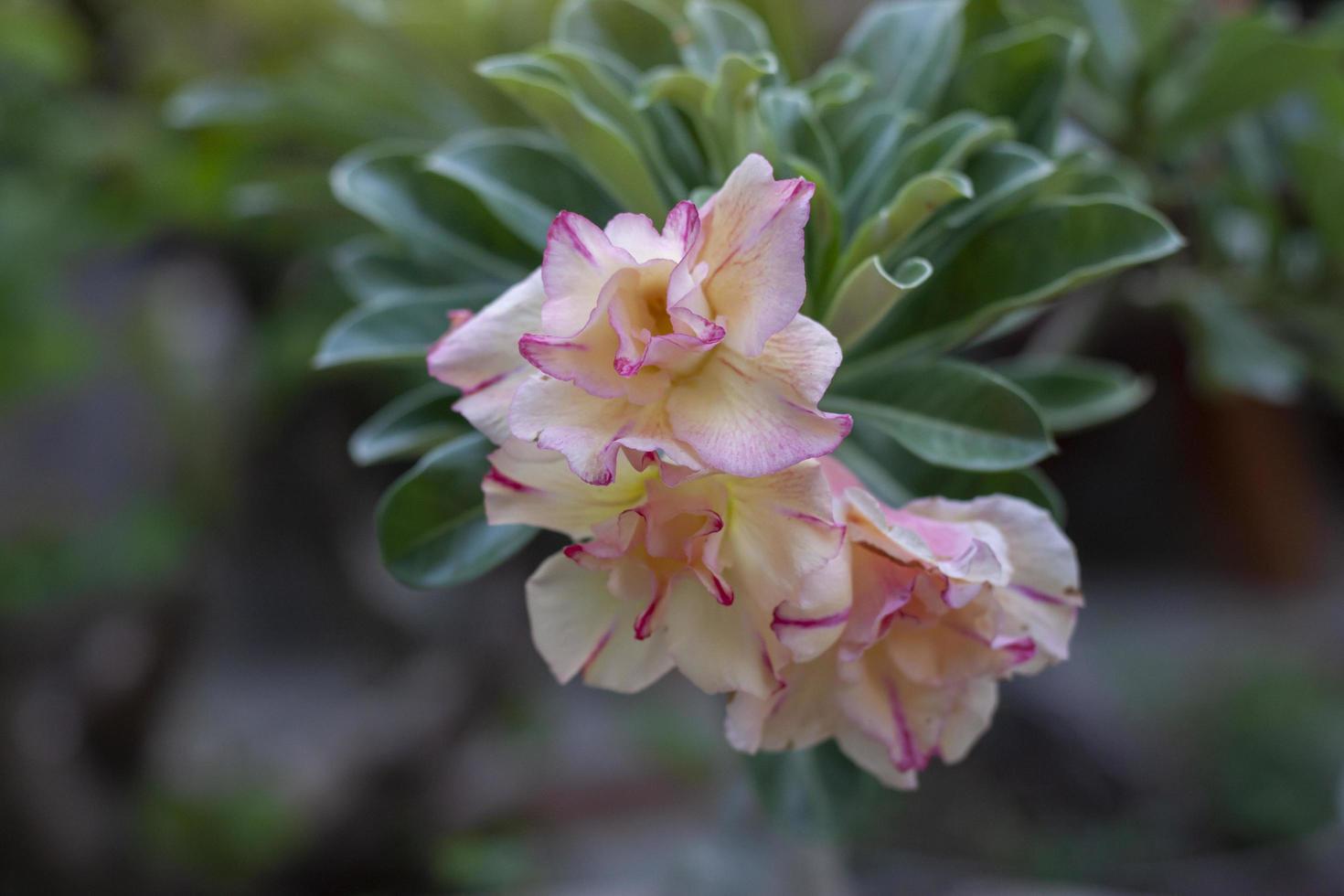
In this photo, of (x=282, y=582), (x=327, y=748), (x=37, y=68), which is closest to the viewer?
(x=37, y=68)

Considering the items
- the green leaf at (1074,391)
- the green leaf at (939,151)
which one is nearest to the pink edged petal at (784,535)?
the green leaf at (939,151)

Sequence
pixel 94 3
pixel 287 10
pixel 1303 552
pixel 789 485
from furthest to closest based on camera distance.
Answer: pixel 1303 552
pixel 94 3
pixel 287 10
pixel 789 485

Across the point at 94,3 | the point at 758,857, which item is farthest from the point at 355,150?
the point at 94,3

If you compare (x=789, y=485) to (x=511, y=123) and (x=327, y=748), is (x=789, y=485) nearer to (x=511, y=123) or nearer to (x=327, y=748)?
(x=511, y=123)

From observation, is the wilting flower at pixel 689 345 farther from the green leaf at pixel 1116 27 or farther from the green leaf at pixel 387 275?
the green leaf at pixel 1116 27

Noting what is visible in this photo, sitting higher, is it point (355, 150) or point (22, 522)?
point (355, 150)

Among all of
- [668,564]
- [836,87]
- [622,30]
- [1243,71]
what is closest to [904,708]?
[668,564]

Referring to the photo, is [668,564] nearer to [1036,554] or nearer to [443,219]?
[1036,554]

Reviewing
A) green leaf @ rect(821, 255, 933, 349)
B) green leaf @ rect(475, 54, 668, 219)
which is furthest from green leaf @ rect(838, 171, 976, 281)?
green leaf @ rect(475, 54, 668, 219)
